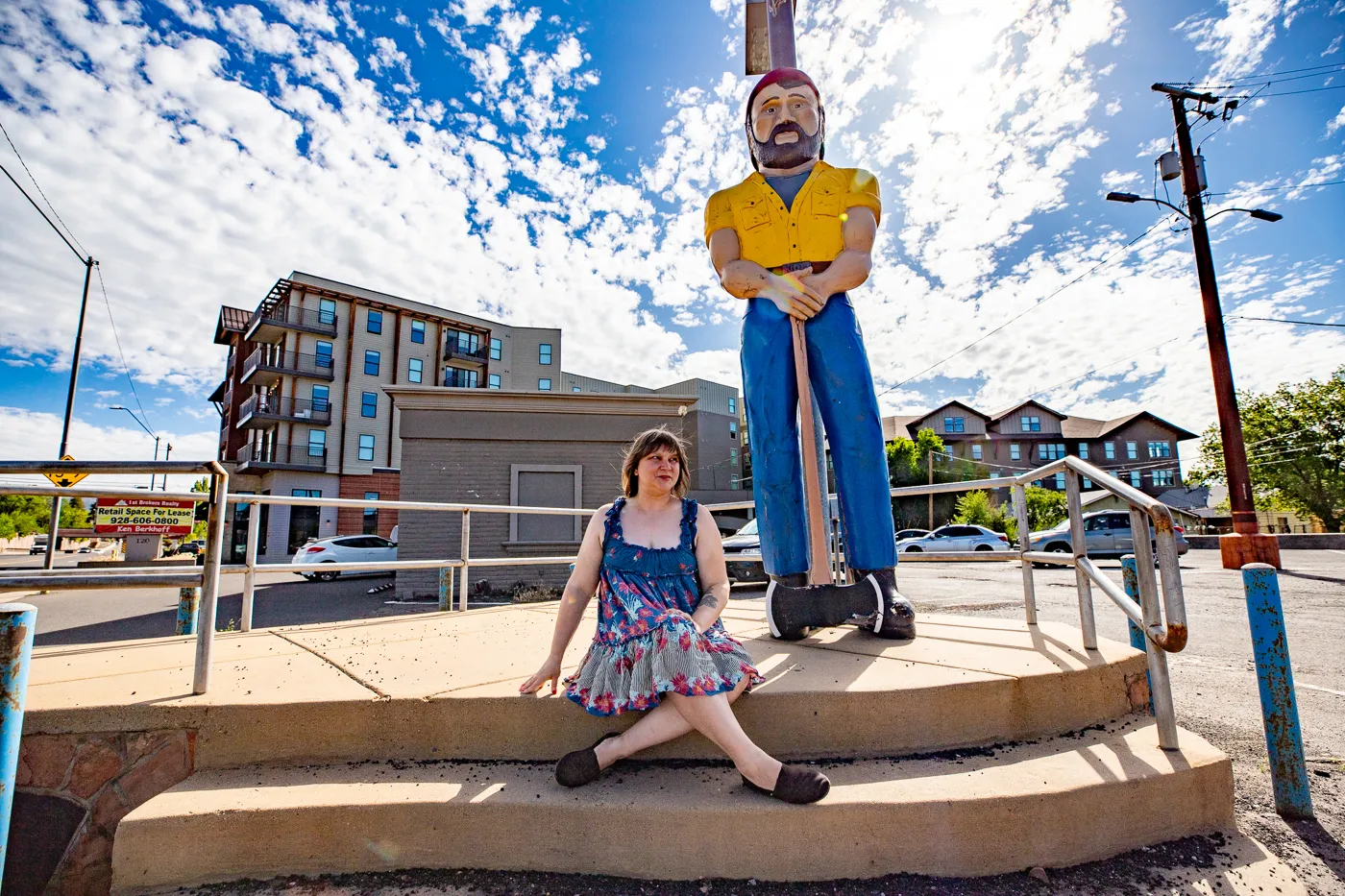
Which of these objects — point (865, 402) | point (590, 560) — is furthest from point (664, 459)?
point (865, 402)

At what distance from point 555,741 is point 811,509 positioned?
61.3 inches

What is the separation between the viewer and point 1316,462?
2759 centimetres

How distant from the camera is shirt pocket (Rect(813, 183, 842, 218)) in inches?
122

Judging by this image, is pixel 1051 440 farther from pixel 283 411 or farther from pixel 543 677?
pixel 543 677

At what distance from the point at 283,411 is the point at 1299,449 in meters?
47.5

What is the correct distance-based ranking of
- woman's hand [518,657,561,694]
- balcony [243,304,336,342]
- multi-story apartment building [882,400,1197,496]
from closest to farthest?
woman's hand [518,657,561,694] < balcony [243,304,336,342] < multi-story apartment building [882,400,1197,496]

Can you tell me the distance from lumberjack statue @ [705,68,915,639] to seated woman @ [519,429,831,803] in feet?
2.34

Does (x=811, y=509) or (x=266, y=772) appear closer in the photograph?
(x=266, y=772)

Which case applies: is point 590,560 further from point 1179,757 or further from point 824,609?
point 1179,757

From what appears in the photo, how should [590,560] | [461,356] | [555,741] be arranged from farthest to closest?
[461,356] < [590,560] < [555,741]

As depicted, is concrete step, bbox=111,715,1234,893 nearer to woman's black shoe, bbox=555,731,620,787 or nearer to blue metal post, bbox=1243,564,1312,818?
woman's black shoe, bbox=555,731,620,787

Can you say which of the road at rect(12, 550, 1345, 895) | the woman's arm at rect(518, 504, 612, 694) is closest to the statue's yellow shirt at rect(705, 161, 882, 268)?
the woman's arm at rect(518, 504, 612, 694)

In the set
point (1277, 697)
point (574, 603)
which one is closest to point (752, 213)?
point (574, 603)

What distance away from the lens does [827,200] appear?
310 cm
